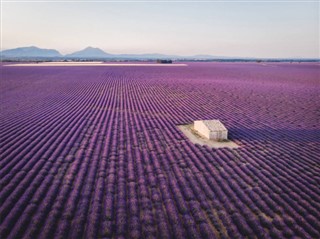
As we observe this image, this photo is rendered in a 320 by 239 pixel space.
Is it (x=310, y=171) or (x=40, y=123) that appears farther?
(x=40, y=123)

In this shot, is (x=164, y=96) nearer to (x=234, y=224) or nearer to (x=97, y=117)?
(x=97, y=117)

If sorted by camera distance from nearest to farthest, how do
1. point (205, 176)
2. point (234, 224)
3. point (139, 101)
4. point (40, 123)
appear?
point (234, 224), point (205, 176), point (40, 123), point (139, 101)

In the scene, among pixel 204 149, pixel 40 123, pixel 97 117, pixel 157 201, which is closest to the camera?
pixel 157 201

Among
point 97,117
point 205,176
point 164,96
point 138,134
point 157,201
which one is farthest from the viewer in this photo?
point 164,96

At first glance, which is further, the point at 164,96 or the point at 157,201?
the point at 164,96

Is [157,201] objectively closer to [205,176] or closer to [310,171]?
[205,176]

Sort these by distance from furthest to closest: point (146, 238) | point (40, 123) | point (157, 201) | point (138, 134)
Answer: point (40, 123), point (138, 134), point (157, 201), point (146, 238)

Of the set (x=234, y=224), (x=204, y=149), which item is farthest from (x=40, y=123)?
(x=234, y=224)

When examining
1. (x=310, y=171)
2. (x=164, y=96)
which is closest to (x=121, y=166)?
(x=310, y=171)
